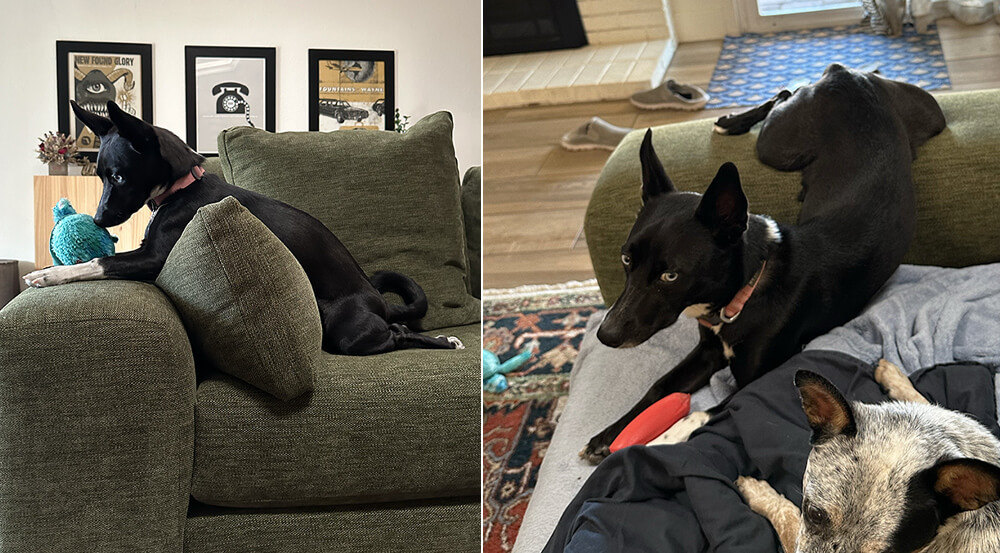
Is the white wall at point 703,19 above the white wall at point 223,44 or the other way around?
above

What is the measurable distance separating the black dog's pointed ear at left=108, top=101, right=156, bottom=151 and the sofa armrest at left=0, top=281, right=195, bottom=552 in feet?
1.20

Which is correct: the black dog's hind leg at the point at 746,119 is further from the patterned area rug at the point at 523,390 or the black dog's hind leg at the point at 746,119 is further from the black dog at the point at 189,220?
the black dog at the point at 189,220

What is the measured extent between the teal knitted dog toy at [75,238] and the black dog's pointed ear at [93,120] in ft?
0.49

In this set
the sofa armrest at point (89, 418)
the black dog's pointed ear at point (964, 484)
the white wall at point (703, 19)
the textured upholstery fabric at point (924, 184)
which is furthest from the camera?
the white wall at point (703, 19)

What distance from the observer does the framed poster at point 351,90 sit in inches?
59.1

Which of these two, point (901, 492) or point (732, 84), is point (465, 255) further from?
point (732, 84)

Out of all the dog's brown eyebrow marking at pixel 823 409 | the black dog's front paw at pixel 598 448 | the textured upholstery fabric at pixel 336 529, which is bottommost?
the textured upholstery fabric at pixel 336 529

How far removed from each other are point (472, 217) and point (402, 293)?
23cm

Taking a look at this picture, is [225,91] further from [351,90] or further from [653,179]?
[653,179]

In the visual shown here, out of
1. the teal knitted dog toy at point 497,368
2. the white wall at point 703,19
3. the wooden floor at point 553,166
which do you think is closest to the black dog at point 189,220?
the teal knitted dog toy at point 497,368

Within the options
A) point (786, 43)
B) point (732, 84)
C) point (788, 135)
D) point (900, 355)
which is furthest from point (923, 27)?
point (900, 355)

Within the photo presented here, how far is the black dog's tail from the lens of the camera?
5.54 ft

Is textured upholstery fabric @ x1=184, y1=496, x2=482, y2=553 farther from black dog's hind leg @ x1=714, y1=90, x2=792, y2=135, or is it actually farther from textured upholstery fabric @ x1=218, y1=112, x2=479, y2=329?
black dog's hind leg @ x1=714, y1=90, x2=792, y2=135

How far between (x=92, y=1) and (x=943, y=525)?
159cm
